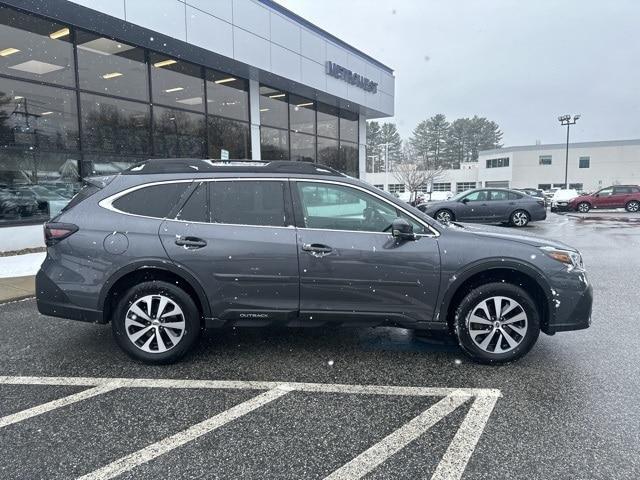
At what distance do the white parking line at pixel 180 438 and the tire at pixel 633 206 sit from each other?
2881 cm

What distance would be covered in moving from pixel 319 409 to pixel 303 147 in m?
15.8

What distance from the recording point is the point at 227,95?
Answer: 48.3 ft

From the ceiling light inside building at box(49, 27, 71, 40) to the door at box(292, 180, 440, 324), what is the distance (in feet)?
31.8

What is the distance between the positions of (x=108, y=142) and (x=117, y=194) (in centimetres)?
844

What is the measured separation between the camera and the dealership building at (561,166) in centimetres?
5950

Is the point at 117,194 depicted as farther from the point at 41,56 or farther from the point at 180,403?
the point at 41,56

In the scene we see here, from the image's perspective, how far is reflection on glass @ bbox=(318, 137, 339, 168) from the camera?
62.7ft

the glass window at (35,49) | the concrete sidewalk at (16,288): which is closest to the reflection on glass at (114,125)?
the glass window at (35,49)

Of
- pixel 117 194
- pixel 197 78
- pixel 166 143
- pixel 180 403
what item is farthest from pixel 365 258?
pixel 197 78

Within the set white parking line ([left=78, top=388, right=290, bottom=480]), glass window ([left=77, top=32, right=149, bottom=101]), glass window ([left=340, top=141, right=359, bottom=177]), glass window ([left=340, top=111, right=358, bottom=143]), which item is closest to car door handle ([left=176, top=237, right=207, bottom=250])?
white parking line ([left=78, top=388, right=290, bottom=480])

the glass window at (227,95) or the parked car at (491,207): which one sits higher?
the glass window at (227,95)

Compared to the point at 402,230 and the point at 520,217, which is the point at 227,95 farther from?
the point at 402,230

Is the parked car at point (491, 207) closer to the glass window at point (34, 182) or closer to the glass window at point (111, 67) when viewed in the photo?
the glass window at point (111, 67)

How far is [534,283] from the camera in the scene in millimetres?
3904
